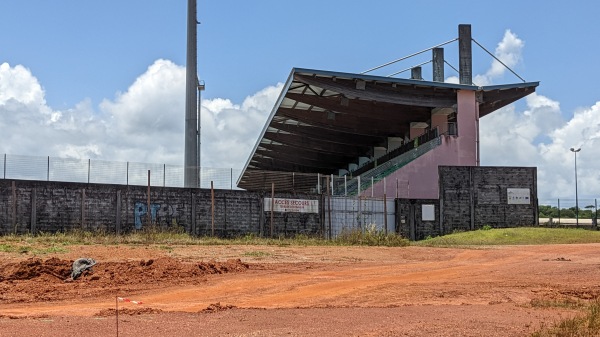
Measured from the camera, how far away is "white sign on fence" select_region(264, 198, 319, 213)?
38.5m

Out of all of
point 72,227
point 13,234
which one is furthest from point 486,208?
point 13,234

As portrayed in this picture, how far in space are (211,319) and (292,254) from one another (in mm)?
14448

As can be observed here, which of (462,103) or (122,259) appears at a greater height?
(462,103)

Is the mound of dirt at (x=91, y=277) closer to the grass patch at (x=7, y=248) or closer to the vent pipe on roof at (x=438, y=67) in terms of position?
the grass patch at (x=7, y=248)

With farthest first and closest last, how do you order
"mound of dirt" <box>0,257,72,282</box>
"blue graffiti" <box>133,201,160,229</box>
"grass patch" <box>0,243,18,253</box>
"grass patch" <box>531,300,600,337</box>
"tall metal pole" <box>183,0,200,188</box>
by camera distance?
"tall metal pole" <box>183,0,200,188</box> → "blue graffiti" <box>133,201,160,229</box> → "grass patch" <box>0,243,18,253</box> → "mound of dirt" <box>0,257,72,282</box> → "grass patch" <box>531,300,600,337</box>

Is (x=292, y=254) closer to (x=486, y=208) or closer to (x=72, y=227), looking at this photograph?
(x=72, y=227)

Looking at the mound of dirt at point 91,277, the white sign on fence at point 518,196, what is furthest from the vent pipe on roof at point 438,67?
the mound of dirt at point 91,277

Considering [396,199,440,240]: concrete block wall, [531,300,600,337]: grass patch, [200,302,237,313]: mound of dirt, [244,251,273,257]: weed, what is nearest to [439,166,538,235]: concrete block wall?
[396,199,440,240]: concrete block wall

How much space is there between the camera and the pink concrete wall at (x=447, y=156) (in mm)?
50750

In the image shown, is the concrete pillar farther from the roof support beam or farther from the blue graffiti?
the blue graffiti

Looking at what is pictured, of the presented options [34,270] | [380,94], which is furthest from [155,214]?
[380,94]

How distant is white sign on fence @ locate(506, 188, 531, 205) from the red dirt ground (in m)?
20.6

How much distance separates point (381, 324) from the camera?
1165 cm

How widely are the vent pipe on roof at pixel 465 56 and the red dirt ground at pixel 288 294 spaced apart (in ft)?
104
